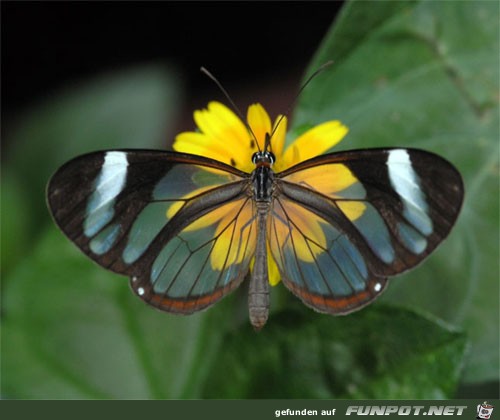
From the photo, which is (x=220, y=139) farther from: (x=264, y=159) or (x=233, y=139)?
(x=264, y=159)

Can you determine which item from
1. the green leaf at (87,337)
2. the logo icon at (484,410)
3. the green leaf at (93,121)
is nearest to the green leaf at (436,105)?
the logo icon at (484,410)

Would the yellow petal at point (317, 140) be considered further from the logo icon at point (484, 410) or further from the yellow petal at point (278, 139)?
the logo icon at point (484, 410)

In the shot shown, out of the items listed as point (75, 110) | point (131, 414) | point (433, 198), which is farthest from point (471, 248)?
point (75, 110)

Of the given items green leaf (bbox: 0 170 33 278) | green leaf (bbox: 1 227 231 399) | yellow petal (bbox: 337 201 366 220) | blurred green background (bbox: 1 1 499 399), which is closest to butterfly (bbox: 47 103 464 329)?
yellow petal (bbox: 337 201 366 220)

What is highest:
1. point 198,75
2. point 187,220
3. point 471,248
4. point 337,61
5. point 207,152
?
point 198,75

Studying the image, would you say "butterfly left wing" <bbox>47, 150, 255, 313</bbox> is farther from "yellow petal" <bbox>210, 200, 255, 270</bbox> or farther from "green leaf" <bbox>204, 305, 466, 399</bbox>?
"green leaf" <bbox>204, 305, 466, 399</bbox>

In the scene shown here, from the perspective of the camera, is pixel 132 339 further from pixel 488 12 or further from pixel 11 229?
pixel 488 12

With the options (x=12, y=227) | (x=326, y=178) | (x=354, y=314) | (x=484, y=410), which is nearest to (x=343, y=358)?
(x=354, y=314)
